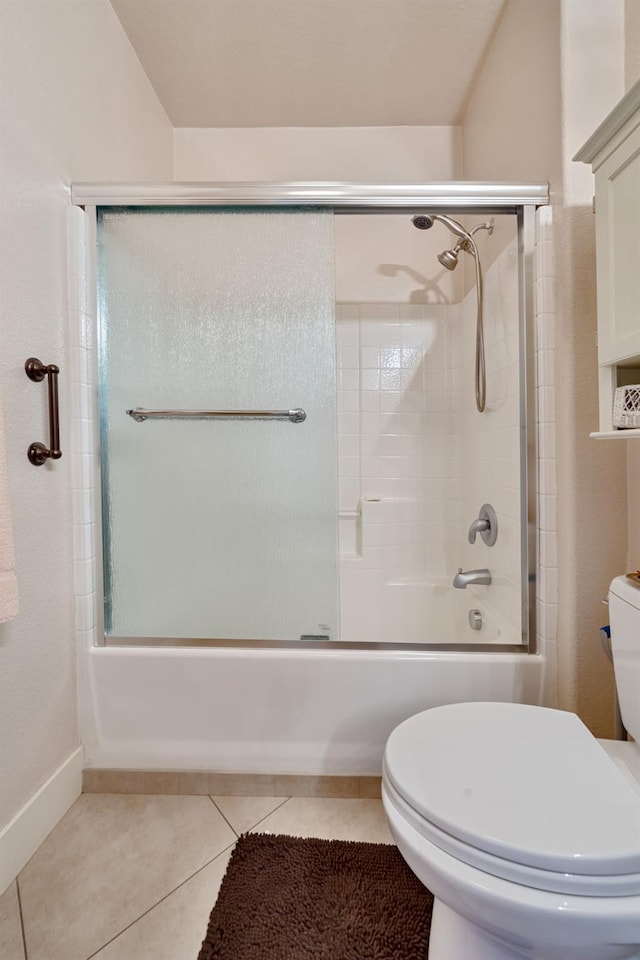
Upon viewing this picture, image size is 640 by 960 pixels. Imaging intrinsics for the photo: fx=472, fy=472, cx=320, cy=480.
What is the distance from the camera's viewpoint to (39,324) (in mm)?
1211

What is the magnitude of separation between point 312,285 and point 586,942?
1.46 metres

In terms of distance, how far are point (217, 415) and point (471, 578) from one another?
0.95 m

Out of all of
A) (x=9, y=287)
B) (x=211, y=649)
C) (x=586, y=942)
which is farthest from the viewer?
(x=211, y=649)

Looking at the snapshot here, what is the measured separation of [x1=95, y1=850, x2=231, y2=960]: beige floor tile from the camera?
930 mm

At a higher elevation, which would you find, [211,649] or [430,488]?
[430,488]

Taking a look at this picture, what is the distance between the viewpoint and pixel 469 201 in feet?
4.36

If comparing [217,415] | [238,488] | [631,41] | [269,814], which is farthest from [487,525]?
[631,41]

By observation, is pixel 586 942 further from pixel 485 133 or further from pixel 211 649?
pixel 485 133

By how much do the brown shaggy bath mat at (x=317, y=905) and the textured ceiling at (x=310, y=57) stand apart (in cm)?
252

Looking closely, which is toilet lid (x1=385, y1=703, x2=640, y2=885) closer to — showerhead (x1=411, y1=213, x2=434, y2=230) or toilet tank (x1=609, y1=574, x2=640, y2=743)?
toilet tank (x1=609, y1=574, x2=640, y2=743)

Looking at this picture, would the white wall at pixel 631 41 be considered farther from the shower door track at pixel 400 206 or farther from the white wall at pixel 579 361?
the shower door track at pixel 400 206

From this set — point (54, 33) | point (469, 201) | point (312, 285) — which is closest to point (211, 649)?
point (312, 285)

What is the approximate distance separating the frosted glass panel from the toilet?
587 mm

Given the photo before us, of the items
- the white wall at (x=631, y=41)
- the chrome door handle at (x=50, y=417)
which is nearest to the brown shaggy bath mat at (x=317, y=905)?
the chrome door handle at (x=50, y=417)
